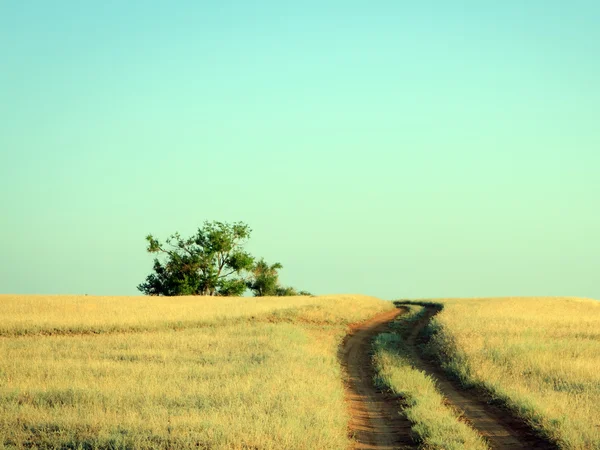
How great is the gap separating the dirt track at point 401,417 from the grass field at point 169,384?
1.60 feet

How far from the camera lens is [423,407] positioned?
13.2 metres

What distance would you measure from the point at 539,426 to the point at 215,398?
6.50 metres

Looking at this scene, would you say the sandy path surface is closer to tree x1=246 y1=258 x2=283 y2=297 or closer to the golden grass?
the golden grass

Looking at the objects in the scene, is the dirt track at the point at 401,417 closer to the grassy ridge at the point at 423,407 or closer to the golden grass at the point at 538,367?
the grassy ridge at the point at 423,407

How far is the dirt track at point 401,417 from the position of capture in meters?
11.2

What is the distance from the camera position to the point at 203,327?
31906 millimetres

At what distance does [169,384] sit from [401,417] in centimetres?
586

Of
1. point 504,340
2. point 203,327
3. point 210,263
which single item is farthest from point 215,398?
point 210,263

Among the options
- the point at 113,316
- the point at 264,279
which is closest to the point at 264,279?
the point at 264,279

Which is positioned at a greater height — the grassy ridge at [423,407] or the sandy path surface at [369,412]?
the grassy ridge at [423,407]

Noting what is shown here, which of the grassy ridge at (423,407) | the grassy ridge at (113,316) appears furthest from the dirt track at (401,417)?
the grassy ridge at (113,316)

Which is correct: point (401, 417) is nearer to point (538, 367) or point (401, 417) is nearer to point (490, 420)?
point (490, 420)

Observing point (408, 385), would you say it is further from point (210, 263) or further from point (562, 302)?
point (210, 263)

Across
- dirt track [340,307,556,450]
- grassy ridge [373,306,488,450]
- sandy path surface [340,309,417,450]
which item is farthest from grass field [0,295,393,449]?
grassy ridge [373,306,488,450]
